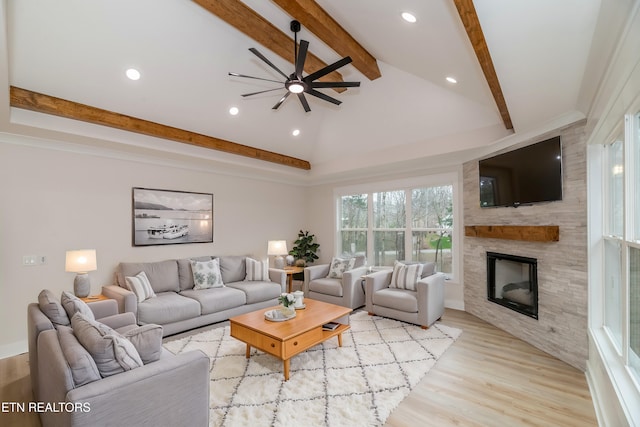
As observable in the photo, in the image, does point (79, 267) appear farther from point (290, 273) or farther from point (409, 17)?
point (409, 17)

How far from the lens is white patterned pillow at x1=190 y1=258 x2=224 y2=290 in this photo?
4.49 m

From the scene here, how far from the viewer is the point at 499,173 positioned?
3914mm

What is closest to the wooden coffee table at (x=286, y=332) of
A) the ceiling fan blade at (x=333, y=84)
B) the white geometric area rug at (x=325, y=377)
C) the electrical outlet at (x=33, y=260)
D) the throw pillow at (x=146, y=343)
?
the white geometric area rug at (x=325, y=377)

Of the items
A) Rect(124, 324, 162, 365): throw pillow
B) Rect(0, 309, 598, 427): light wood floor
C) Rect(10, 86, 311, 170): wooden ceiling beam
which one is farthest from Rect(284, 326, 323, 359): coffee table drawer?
Rect(10, 86, 311, 170): wooden ceiling beam

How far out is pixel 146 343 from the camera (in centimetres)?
179

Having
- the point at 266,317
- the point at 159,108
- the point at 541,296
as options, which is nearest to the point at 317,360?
the point at 266,317

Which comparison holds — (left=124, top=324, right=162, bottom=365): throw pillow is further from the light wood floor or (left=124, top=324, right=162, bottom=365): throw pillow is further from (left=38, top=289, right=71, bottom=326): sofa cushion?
the light wood floor

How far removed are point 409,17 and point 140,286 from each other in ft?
13.6

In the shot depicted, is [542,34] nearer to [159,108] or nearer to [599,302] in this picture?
[599,302]

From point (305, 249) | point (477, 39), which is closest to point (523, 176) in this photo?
point (477, 39)

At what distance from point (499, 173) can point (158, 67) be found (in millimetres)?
4380

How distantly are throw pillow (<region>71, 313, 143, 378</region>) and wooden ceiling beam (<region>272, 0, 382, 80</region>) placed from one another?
2.89m

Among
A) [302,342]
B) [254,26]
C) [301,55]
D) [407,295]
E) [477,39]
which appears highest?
[254,26]

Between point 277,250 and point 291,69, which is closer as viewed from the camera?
point 291,69
